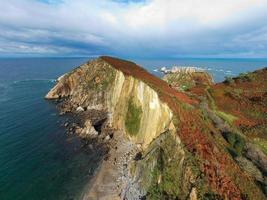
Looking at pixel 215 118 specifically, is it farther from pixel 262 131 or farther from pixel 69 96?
pixel 69 96

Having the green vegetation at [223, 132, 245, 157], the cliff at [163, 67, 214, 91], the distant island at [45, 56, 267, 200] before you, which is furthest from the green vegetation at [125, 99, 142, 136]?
the cliff at [163, 67, 214, 91]

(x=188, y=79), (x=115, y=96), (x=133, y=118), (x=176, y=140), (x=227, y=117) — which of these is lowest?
(x=188, y=79)

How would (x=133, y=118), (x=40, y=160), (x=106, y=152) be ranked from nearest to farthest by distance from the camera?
(x=40, y=160) < (x=106, y=152) < (x=133, y=118)

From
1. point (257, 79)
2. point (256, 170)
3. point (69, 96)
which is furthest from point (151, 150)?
point (69, 96)

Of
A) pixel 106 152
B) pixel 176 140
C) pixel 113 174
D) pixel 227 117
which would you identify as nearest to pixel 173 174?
pixel 176 140

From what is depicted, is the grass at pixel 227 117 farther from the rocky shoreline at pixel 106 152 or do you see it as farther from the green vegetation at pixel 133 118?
the rocky shoreline at pixel 106 152

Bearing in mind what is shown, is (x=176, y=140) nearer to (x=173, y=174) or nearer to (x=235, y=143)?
(x=173, y=174)

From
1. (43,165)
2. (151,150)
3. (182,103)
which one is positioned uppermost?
(182,103)
